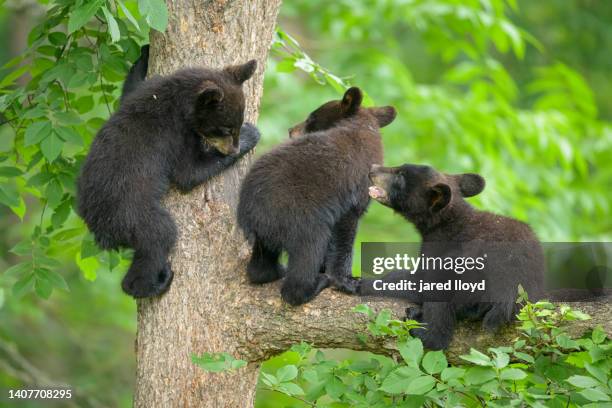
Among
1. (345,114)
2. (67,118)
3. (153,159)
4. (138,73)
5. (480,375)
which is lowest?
(480,375)

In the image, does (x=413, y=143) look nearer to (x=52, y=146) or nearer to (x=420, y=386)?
(x=52, y=146)

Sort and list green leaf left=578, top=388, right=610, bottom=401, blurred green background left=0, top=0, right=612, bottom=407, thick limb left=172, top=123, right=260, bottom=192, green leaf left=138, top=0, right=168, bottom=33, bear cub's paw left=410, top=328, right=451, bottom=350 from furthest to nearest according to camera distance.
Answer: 1. blurred green background left=0, top=0, right=612, bottom=407
2. thick limb left=172, top=123, right=260, bottom=192
3. bear cub's paw left=410, top=328, right=451, bottom=350
4. green leaf left=138, top=0, right=168, bottom=33
5. green leaf left=578, top=388, right=610, bottom=401

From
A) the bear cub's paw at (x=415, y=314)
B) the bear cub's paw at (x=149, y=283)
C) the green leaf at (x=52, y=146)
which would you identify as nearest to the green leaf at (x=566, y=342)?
the bear cub's paw at (x=415, y=314)

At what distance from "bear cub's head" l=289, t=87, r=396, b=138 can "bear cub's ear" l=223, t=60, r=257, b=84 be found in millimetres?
730

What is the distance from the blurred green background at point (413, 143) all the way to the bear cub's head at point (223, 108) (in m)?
2.61

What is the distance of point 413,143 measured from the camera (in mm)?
9344

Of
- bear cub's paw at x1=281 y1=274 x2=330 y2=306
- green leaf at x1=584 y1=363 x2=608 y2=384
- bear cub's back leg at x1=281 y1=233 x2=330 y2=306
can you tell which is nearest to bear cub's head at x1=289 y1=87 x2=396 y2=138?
bear cub's back leg at x1=281 y1=233 x2=330 y2=306

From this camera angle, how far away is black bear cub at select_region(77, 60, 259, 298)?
4395 mm

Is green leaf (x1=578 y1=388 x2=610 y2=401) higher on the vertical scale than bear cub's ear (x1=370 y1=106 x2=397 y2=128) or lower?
lower

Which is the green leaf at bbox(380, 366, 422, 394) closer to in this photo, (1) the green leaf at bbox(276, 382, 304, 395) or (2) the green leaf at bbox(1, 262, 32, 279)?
(1) the green leaf at bbox(276, 382, 304, 395)

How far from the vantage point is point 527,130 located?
8.44 m

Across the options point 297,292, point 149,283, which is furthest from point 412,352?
point 149,283

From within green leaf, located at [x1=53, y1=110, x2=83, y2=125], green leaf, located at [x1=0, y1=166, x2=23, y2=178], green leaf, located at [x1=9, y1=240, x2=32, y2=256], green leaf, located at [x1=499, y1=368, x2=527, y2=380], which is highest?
green leaf, located at [x1=53, y1=110, x2=83, y2=125]

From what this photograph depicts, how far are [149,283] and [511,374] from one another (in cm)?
203
